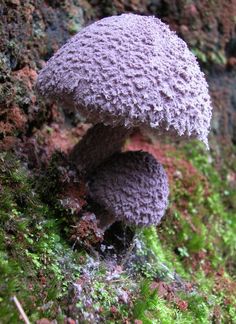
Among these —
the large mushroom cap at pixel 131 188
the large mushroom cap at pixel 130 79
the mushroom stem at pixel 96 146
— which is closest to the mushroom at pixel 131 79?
the large mushroom cap at pixel 130 79

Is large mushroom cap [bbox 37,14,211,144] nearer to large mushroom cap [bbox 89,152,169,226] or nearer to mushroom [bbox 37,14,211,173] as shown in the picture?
mushroom [bbox 37,14,211,173]

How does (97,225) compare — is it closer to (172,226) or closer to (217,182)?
(172,226)

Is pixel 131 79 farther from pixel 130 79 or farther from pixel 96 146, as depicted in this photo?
pixel 96 146

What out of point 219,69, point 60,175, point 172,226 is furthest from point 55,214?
point 219,69

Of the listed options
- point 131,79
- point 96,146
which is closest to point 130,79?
point 131,79

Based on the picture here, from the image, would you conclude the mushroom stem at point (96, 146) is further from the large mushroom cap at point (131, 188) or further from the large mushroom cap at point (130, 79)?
the large mushroom cap at point (130, 79)
